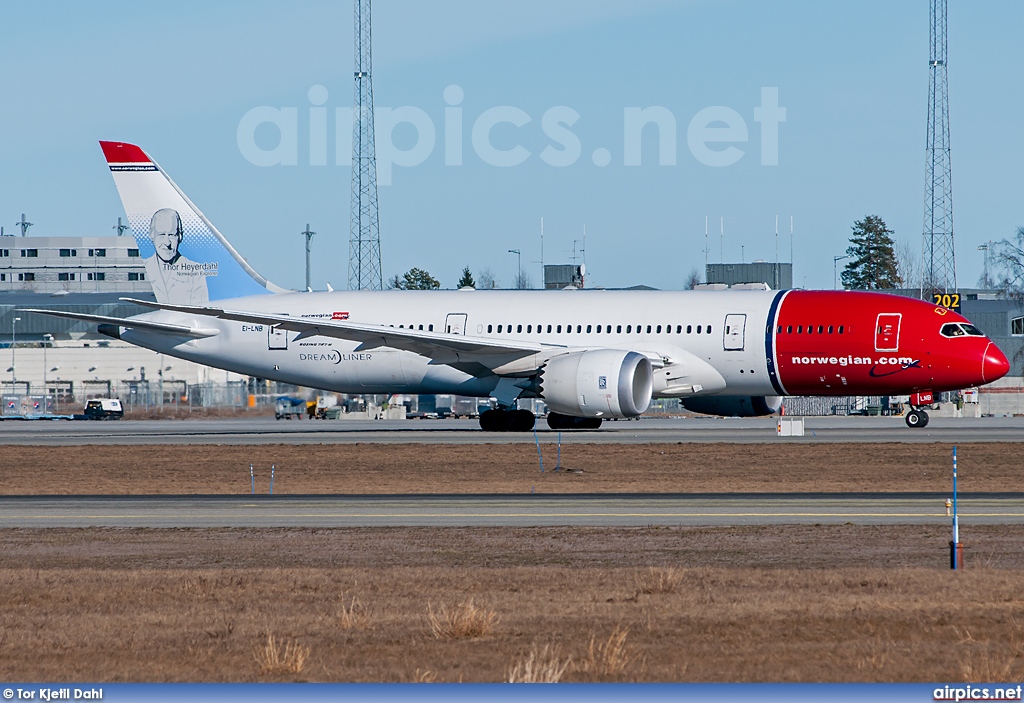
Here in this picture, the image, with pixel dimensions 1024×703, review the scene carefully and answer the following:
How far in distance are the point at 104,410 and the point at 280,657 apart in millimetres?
71648

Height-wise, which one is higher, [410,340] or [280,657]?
[410,340]

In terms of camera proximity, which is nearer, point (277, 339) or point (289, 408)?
point (277, 339)

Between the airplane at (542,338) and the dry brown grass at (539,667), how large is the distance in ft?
96.4

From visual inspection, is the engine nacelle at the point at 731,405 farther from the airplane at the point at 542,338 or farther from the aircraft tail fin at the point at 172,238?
the aircraft tail fin at the point at 172,238

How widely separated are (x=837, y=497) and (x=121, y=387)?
82538mm

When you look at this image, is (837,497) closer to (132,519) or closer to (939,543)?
(939,543)

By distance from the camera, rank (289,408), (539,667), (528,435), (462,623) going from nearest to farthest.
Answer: (539,667), (462,623), (528,435), (289,408)

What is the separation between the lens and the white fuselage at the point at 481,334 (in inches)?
1670

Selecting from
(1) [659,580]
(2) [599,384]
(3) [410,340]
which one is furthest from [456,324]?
(1) [659,580]

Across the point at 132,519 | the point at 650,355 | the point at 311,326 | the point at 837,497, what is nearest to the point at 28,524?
the point at 132,519

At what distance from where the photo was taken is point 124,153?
1928 inches

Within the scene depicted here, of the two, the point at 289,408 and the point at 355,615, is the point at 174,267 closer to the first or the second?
the point at 289,408

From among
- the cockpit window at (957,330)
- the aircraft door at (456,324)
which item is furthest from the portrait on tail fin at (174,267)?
the cockpit window at (957,330)

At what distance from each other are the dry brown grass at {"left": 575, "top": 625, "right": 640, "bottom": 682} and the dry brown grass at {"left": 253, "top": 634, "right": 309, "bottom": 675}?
218 centimetres
